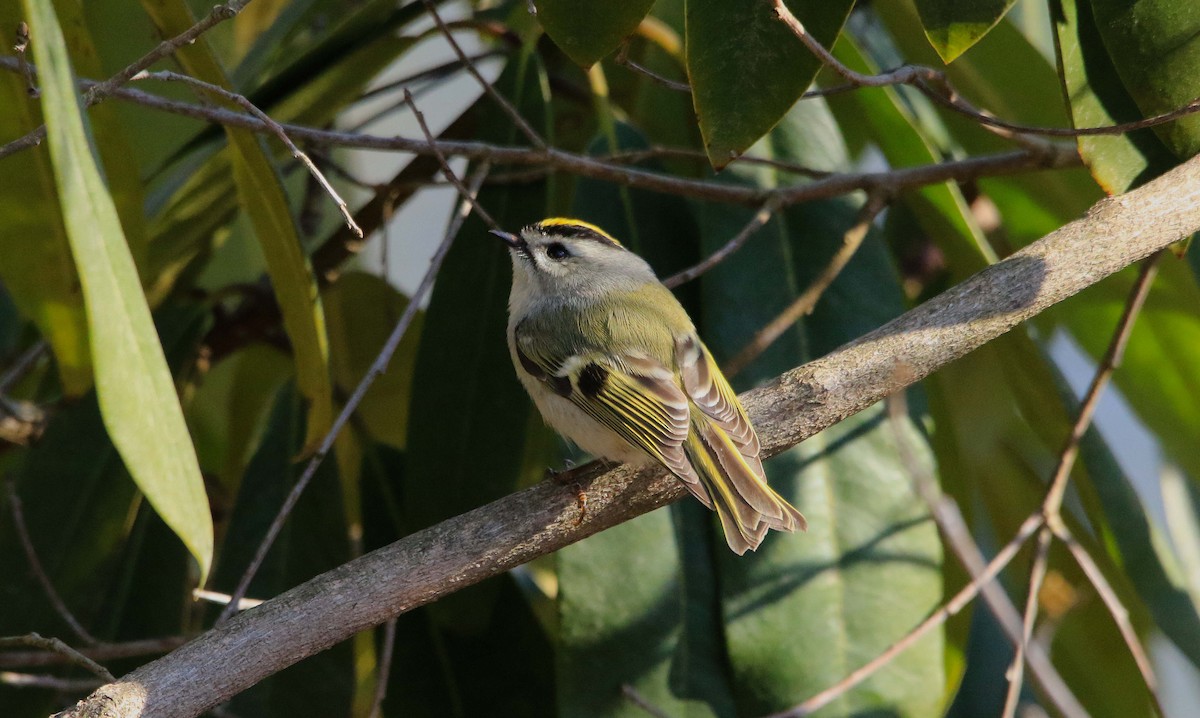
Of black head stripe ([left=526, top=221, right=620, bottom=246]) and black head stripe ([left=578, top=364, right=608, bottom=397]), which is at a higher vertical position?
black head stripe ([left=526, top=221, right=620, bottom=246])

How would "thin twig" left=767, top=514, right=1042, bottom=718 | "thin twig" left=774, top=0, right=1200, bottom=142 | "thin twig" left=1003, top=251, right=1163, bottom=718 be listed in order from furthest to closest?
1. "thin twig" left=1003, top=251, right=1163, bottom=718
2. "thin twig" left=767, top=514, right=1042, bottom=718
3. "thin twig" left=774, top=0, right=1200, bottom=142

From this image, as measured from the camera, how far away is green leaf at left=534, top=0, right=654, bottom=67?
1491 millimetres

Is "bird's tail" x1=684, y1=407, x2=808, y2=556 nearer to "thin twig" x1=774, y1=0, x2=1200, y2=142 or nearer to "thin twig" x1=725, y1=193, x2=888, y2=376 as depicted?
"thin twig" x1=725, y1=193, x2=888, y2=376

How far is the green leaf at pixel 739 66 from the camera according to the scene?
1555 mm

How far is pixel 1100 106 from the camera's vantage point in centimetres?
169

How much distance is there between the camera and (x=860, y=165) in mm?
3406

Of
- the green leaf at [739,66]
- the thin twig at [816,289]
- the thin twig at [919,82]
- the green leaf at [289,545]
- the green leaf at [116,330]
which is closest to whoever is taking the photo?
the green leaf at [116,330]

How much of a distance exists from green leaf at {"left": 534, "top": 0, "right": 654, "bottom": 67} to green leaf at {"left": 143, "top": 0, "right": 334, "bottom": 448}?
22.2 inches

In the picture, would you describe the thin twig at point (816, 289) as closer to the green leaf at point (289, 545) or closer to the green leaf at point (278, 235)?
the green leaf at point (278, 235)

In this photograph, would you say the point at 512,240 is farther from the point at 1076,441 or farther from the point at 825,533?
the point at 1076,441

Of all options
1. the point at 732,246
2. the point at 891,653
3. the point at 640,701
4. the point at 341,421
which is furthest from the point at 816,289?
the point at 341,421

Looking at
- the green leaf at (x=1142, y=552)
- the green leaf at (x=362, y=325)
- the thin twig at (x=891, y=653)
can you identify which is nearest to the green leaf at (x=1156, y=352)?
the green leaf at (x=1142, y=552)

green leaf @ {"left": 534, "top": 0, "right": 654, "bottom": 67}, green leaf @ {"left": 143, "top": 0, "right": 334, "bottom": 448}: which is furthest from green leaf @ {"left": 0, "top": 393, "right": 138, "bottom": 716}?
green leaf @ {"left": 534, "top": 0, "right": 654, "bottom": 67}

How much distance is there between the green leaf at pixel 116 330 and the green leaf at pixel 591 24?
686 mm
